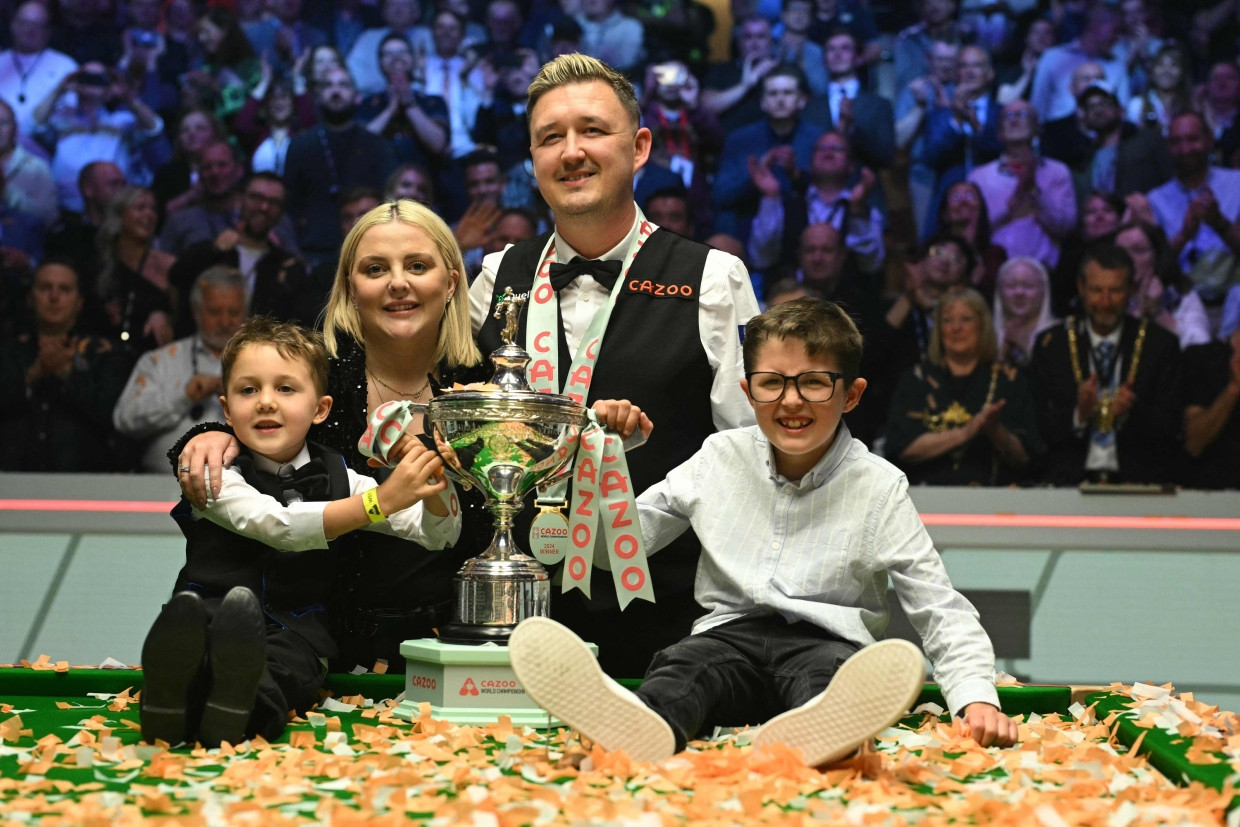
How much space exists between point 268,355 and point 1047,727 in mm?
1410

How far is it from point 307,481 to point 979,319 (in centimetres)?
382

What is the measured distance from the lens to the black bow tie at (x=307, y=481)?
2223 millimetres

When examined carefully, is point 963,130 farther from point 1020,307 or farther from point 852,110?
point 1020,307

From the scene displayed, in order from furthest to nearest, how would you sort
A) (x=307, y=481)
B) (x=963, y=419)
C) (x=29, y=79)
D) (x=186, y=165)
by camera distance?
(x=29, y=79), (x=186, y=165), (x=963, y=419), (x=307, y=481)

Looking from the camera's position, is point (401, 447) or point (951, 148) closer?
point (401, 447)

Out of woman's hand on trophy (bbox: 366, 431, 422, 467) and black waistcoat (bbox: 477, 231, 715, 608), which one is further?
black waistcoat (bbox: 477, 231, 715, 608)

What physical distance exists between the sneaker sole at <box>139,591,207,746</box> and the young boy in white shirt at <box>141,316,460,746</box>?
0.17ft

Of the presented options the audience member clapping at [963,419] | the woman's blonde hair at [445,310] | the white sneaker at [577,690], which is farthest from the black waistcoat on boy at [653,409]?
the audience member clapping at [963,419]

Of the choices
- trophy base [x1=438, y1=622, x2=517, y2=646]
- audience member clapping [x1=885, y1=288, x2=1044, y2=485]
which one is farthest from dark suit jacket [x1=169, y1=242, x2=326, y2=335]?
trophy base [x1=438, y1=622, x2=517, y2=646]

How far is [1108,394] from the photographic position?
17.3 ft

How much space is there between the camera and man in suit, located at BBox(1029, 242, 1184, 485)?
5.23 m

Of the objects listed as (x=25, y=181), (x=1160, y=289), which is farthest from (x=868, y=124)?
(x=25, y=181)

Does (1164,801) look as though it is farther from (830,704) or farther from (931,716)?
(931,716)

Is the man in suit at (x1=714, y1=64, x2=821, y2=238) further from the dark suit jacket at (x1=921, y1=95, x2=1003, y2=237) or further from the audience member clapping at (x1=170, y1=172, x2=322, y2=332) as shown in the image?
the audience member clapping at (x1=170, y1=172, x2=322, y2=332)
